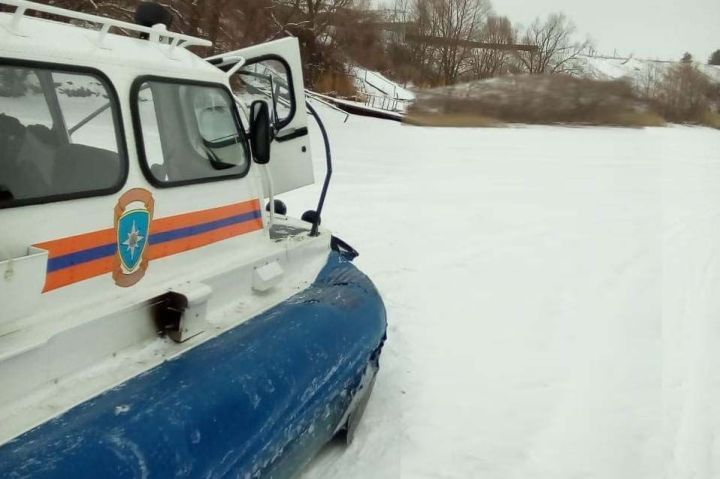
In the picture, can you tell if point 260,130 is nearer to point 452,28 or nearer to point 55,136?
point 55,136

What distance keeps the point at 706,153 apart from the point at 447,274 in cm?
1592

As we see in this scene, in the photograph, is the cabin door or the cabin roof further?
the cabin door

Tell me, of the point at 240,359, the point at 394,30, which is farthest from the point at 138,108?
the point at 394,30

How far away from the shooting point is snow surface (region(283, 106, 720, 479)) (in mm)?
3029

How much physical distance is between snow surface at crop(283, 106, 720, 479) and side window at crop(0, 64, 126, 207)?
5.67 feet

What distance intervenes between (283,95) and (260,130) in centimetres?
81

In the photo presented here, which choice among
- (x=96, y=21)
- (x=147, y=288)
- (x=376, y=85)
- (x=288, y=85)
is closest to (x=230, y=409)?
(x=147, y=288)

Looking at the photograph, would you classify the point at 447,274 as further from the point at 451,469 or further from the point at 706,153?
the point at 706,153

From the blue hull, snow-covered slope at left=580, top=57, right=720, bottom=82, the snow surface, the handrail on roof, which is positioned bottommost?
the snow surface

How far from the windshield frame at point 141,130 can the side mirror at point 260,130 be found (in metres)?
0.11

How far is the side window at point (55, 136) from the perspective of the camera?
2053 mm

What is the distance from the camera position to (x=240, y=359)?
237 cm

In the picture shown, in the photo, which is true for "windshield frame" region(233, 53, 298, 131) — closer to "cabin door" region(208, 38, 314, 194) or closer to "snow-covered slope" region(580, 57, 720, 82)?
"cabin door" region(208, 38, 314, 194)

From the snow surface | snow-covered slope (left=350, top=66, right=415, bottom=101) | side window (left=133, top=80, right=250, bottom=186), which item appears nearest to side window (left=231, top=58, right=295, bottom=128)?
side window (left=133, top=80, right=250, bottom=186)
